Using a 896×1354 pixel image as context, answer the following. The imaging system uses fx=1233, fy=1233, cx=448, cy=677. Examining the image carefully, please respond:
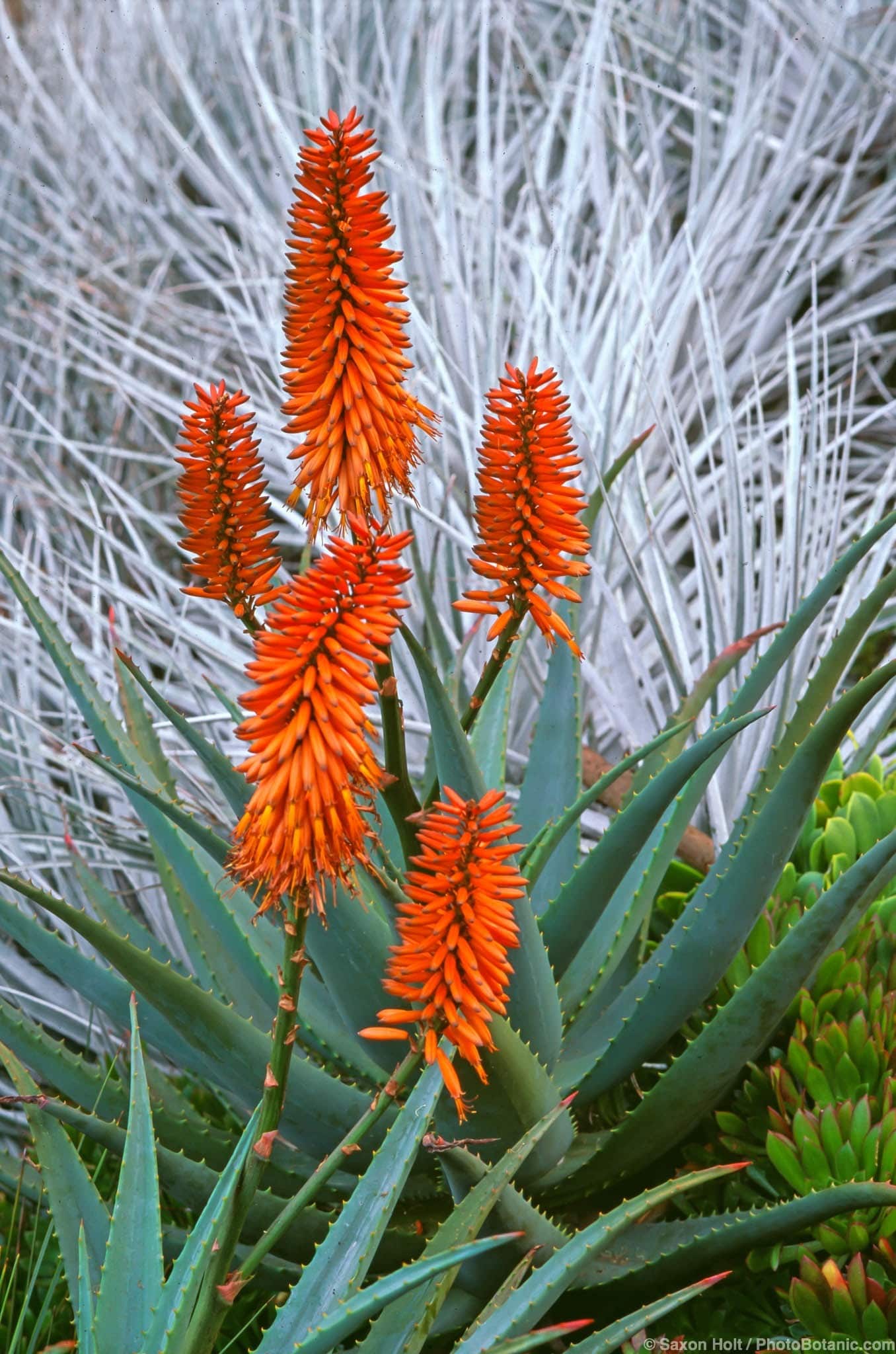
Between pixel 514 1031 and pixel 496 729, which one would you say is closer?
pixel 514 1031

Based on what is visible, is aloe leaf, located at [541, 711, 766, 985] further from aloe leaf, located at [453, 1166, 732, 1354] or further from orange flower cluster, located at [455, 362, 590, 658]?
aloe leaf, located at [453, 1166, 732, 1354]

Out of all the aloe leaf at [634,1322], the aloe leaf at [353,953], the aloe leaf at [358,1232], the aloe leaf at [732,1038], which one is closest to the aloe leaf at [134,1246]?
the aloe leaf at [358,1232]

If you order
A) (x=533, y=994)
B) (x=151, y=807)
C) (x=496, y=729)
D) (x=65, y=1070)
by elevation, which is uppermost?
(x=496, y=729)

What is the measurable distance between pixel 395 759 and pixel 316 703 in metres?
0.23

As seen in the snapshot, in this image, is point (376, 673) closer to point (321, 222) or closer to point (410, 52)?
point (321, 222)

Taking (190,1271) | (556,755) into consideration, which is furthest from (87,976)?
(556,755)

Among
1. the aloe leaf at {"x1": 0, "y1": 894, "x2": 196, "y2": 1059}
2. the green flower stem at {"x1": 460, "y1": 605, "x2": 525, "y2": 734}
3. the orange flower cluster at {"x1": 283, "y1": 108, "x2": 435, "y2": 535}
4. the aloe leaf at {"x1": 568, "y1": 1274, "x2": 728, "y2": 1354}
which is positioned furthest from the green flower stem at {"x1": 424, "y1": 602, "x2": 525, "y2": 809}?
the aloe leaf at {"x1": 0, "y1": 894, "x2": 196, "y2": 1059}

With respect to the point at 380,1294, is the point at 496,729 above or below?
above

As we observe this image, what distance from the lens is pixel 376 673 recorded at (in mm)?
873

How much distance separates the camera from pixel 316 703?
0.69 m

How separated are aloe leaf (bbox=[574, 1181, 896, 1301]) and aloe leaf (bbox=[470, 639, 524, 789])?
19.3 inches

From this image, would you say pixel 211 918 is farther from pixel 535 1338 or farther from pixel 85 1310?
pixel 535 1338

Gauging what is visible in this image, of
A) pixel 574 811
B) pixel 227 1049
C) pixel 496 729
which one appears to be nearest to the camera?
pixel 574 811

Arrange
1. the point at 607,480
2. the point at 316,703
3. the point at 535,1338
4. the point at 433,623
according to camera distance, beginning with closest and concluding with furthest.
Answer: the point at 316,703, the point at 535,1338, the point at 607,480, the point at 433,623
